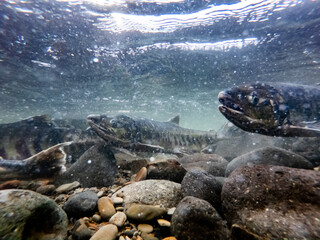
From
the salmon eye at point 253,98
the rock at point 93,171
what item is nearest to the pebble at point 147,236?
the rock at point 93,171

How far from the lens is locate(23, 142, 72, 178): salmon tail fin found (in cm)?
315

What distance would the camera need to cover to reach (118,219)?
6.93 ft

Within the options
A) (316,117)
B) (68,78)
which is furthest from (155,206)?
(68,78)

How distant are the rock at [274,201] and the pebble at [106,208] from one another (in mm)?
1549

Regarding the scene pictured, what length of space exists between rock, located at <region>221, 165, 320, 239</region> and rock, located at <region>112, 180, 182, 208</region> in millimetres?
780

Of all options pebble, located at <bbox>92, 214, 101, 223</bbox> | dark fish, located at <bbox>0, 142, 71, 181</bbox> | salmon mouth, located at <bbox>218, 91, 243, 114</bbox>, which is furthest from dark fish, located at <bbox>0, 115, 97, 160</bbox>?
salmon mouth, located at <bbox>218, 91, 243, 114</bbox>

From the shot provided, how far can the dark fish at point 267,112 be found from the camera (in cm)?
357

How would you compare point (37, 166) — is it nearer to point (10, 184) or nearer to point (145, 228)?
point (10, 184)

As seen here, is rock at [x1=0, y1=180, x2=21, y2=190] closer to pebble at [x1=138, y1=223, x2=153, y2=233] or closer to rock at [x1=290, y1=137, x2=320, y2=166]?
pebble at [x1=138, y1=223, x2=153, y2=233]

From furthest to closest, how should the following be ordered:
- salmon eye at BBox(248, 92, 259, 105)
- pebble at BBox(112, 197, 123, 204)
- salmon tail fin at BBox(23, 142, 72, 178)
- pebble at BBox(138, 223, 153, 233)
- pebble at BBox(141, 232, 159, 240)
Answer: salmon eye at BBox(248, 92, 259, 105)
salmon tail fin at BBox(23, 142, 72, 178)
pebble at BBox(112, 197, 123, 204)
pebble at BBox(138, 223, 153, 233)
pebble at BBox(141, 232, 159, 240)

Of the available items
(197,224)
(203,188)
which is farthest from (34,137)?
(197,224)

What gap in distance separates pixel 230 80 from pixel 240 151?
44.8 ft

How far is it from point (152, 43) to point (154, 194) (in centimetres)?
1140

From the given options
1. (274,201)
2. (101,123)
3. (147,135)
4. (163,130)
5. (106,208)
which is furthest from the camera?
(163,130)
